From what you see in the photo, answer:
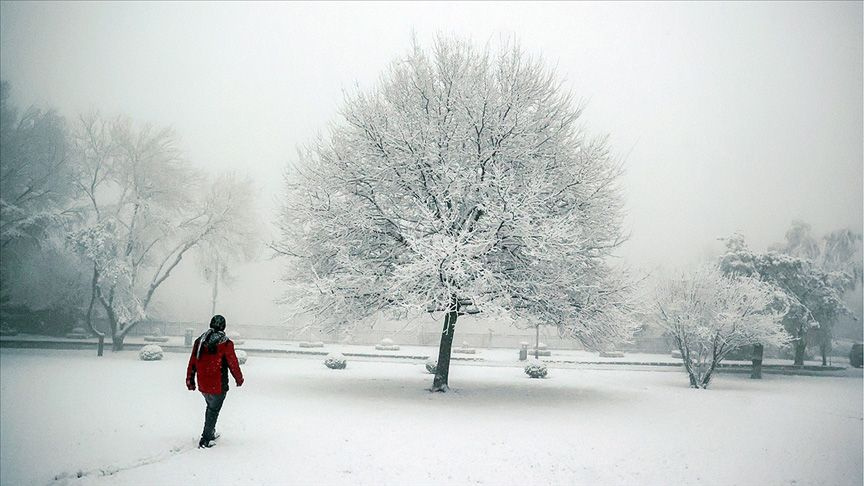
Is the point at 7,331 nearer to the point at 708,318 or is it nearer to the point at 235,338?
the point at 235,338

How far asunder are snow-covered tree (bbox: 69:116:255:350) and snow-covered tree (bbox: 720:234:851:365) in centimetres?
3756

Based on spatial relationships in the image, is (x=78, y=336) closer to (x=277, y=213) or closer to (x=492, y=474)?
(x=277, y=213)

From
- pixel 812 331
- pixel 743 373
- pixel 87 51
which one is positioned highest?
pixel 87 51

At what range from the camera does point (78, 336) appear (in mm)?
39688

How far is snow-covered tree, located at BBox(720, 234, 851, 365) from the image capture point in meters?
38.5

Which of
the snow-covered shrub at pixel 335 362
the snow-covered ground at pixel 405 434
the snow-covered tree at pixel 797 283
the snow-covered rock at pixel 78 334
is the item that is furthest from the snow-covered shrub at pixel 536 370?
the snow-covered rock at pixel 78 334

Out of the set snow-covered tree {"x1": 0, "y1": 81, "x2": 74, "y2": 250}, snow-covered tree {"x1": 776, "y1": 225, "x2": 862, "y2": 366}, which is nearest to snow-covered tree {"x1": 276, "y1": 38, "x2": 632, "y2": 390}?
snow-covered tree {"x1": 0, "y1": 81, "x2": 74, "y2": 250}

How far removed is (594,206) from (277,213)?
11.3m

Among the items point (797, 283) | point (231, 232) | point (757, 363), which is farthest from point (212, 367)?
point (797, 283)

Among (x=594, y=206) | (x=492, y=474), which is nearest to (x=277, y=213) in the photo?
(x=594, y=206)

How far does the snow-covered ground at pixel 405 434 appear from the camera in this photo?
26.8ft

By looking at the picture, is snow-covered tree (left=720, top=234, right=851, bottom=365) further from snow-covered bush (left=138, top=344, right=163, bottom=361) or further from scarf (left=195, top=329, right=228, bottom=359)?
scarf (left=195, top=329, right=228, bottom=359)

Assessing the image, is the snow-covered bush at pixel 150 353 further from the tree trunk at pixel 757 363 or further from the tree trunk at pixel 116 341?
the tree trunk at pixel 757 363

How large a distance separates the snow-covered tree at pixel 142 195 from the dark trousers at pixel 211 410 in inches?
1060
